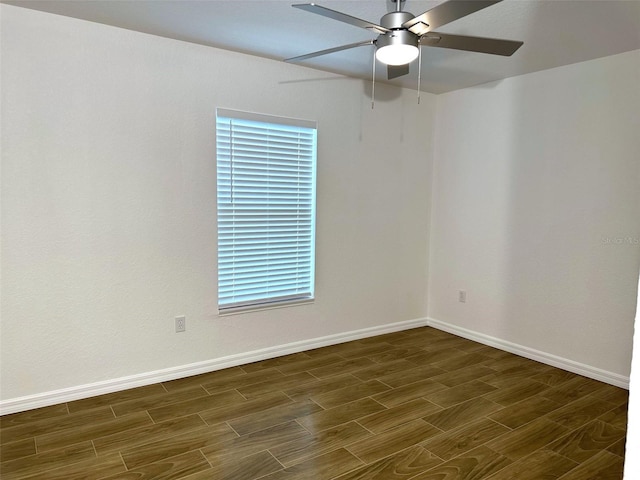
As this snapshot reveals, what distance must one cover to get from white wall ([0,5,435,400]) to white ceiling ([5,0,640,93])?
224 mm

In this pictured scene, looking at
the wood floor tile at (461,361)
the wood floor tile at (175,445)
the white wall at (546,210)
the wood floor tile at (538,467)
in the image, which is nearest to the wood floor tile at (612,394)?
the white wall at (546,210)

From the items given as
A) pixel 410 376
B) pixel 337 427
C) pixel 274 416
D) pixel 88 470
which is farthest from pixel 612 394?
pixel 88 470

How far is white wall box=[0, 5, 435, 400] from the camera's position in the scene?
273 cm

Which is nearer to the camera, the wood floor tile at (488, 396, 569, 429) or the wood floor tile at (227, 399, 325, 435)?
the wood floor tile at (227, 399, 325, 435)

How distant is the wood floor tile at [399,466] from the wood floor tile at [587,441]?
741 mm

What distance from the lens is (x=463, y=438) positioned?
8.43 ft

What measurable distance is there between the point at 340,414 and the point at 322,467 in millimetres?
573

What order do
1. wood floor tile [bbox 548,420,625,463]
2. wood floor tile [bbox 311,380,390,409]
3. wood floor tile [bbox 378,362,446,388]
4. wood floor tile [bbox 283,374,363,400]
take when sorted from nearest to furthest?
wood floor tile [bbox 548,420,625,463], wood floor tile [bbox 311,380,390,409], wood floor tile [bbox 283,374,363,400], wood floor tile [bbox 378,362,446,388]

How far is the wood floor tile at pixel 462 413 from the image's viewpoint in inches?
108

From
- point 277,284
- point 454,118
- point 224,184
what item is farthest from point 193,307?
point 454,118

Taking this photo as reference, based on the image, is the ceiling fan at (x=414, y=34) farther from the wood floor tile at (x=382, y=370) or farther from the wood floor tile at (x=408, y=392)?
the wood floor tile at (x=382, y=370)

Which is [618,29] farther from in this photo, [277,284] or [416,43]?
[277,284]

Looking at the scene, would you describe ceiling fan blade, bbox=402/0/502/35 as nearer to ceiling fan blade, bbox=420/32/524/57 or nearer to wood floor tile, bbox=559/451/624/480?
ceiling fan blade, bbox=420/32/524/57

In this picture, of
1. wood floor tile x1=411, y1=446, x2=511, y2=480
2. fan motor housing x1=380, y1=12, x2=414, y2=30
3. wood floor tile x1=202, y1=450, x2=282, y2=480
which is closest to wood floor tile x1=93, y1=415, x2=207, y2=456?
wood floor tile x1=202, y1=450, x2=282, y2=480
